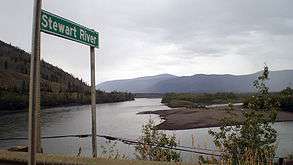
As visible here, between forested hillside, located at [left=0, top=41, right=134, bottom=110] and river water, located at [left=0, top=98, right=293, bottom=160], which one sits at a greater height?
forested hillside, located at [left=0, top=41, right=134, bottom=110]

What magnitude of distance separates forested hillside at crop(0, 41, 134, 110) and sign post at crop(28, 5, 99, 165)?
7893 centimetres

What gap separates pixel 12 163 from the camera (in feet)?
18.2

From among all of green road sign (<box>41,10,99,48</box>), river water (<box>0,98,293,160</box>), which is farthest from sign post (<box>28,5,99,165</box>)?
river water (<box>0,98,293,160</box>)

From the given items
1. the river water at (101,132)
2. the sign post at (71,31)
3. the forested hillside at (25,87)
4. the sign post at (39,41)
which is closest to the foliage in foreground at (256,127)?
the river water at (101,132)

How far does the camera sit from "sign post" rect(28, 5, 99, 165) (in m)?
3.50

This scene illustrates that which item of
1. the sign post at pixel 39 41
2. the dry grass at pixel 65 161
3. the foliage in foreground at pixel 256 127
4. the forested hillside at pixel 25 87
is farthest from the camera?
the forested hillside at pixel 25 87

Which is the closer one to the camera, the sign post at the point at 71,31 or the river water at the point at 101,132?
the sign post at the point at 71,31

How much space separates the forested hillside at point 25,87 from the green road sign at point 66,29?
79.0 m

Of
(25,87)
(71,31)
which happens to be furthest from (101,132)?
(25,87)

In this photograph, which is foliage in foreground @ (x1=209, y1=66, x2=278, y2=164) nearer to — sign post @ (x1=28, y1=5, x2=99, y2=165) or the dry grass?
the dry grass

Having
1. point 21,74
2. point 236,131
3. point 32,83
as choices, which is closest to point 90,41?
point 32,83

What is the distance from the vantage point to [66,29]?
5297 mm

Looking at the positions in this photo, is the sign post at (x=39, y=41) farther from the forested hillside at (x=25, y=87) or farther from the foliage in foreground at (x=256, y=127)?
the forested hillside at (x=25, y=87)

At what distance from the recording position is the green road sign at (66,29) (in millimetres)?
4957
